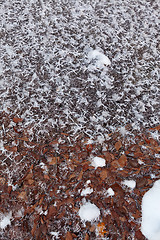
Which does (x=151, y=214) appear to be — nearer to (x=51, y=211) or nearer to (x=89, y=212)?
(x=89, y=212)

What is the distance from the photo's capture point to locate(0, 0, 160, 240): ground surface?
6.44ft

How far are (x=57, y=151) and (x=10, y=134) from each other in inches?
24.7

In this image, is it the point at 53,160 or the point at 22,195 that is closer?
the point at 22,195

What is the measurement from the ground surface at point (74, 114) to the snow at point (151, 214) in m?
0.06

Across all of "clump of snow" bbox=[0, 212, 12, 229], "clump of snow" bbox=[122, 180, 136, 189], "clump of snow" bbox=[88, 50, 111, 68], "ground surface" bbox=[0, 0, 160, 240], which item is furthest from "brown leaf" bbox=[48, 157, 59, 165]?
"clump of snow" bbox=[88, 50, 111, 68]

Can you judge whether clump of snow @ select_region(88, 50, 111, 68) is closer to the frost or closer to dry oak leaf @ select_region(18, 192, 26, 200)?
the frost

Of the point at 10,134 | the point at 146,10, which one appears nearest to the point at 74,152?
the point at 10,134

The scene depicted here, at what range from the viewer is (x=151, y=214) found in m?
1.92

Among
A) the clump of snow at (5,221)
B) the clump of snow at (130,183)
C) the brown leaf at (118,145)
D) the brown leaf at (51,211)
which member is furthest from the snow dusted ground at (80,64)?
the clump of snow at (5,221)

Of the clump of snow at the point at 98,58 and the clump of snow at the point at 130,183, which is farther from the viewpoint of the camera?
the clump of snow at the point at 98,58

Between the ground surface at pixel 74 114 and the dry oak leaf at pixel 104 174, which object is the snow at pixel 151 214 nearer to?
the ground surface at pixel 74 114

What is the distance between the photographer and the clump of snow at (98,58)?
279 cm

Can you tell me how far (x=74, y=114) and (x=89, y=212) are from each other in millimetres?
1164

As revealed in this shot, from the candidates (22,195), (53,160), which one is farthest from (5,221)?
(53,160)
